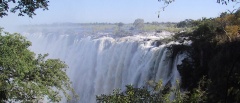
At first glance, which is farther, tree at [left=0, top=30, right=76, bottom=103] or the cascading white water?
the cascading white water

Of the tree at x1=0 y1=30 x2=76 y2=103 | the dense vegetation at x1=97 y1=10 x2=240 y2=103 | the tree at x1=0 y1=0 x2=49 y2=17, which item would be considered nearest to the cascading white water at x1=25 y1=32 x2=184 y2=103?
the dense vegetation at x1=97 y1=10 x2=240 y2=103

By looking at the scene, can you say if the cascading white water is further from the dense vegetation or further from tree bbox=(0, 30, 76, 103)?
tree bbox=(0, 30, 76, 103)

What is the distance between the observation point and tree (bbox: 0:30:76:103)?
1324cm

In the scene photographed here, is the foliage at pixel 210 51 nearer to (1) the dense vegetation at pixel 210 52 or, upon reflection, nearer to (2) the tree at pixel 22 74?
(1) the dense vegetation at pixel 210 52

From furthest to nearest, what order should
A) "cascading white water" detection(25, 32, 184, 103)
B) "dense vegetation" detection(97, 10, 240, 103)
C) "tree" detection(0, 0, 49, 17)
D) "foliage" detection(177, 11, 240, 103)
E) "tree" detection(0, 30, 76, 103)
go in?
"cascading white water" detection(25, 32, 184, 103) < "foliage" detection(177, 11, 240, 103) < "dense vegetation" detection(97, 10, 240, 103) < "tree" detection(0, 30, 76, 103) < "tree" detection(0, 0, 49, 17)

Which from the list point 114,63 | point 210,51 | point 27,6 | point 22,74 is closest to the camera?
Answer: point 27,6

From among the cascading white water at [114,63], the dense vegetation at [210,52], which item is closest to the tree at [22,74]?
the dense vegetation at [210,52]

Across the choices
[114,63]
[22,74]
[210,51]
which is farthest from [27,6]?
[114,63]

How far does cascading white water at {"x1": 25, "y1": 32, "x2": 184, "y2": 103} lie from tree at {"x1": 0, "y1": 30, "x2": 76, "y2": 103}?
683cm

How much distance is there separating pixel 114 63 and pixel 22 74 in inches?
755

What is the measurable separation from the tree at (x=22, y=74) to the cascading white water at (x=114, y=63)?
6830 millimetres

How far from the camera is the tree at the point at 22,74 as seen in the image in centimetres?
1324

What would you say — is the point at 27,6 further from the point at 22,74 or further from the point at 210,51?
the point at 210,51

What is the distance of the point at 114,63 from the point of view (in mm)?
32000
